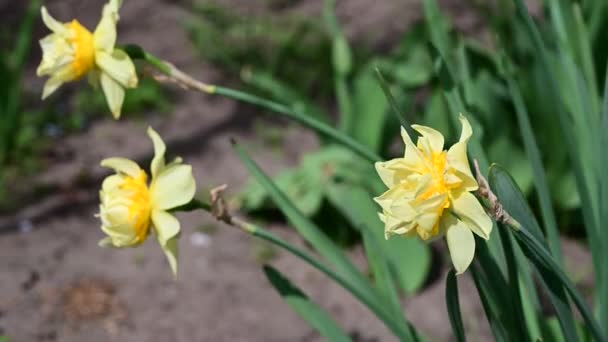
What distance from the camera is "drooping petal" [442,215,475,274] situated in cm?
84

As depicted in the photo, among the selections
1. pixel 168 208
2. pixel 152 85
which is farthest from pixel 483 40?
pixel 168 208

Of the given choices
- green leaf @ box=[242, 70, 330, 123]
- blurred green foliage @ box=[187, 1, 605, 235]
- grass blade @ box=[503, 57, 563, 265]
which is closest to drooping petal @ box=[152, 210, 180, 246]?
grass blade @ box=[503, 57, 563, 265]

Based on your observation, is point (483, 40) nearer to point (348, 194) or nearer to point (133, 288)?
point (348, 194)

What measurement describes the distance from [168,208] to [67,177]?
1.61 metres

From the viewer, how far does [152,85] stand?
2848 mm

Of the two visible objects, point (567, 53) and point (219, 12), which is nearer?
point (567, 53)

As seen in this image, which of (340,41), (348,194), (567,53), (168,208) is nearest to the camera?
(168,208)

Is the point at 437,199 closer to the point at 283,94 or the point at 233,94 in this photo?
the point at 233,94

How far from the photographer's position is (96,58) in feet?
3.70

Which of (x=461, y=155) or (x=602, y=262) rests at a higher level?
(x=461, y=155)

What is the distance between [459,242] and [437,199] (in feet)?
0.20

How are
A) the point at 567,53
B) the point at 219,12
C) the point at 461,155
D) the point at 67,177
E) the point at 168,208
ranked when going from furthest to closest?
the point at 219,12
the point at 67,177
the point at 567,53
the point at 168,208
the point at 461,155

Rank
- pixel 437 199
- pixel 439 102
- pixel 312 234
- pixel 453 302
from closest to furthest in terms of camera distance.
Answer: pixel 437 199
pixel 453 302
pixel 312 234
pixel 439 102

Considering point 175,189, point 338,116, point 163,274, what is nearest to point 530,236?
point 175,189
